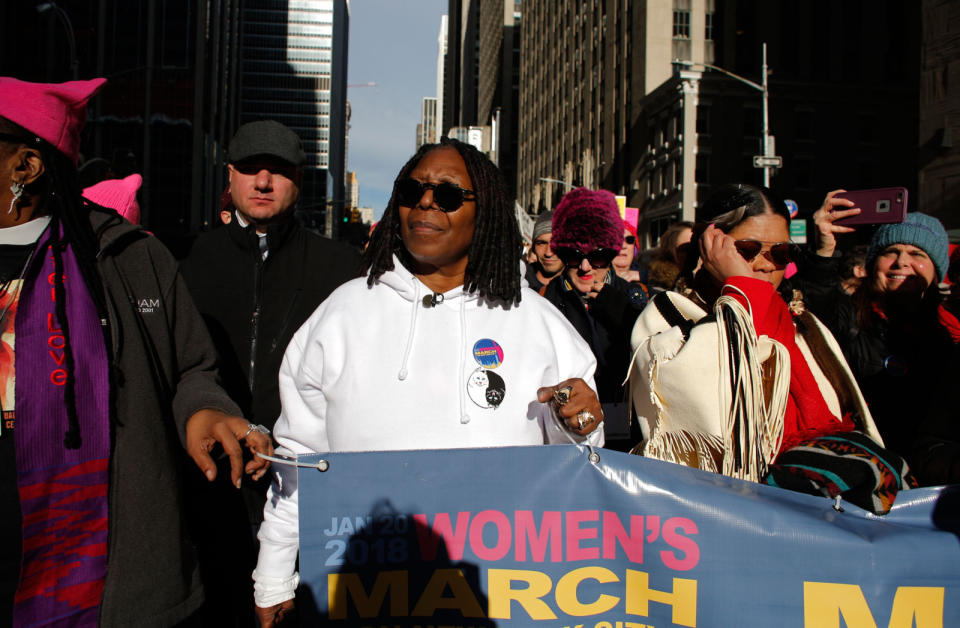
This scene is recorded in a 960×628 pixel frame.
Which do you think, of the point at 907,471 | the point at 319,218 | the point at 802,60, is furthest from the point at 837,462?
the point at 319,218

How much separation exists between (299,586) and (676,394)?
50.6 inches

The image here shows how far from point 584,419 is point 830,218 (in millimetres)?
1949

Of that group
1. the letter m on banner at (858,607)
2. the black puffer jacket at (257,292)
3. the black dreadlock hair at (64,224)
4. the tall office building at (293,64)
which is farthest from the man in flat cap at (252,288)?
the tall office building at (293,64)

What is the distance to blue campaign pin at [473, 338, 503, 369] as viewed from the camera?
215 centimetres

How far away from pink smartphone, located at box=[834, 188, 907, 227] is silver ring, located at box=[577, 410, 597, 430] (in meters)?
1.91

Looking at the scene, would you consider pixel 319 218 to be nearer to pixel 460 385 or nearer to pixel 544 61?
pixel 544 61

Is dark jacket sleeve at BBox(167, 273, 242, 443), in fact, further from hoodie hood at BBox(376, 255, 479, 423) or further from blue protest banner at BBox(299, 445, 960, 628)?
hoodie hood at BBox(376, 255, 479, 423)

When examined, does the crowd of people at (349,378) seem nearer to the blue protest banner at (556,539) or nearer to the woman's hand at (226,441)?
the woman's hand at (226,441)

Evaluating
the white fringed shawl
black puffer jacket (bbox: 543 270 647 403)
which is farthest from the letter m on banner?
black puffer jacket (bbox: 543 270 647 403)

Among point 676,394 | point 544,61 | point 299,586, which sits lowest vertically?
point 299,586

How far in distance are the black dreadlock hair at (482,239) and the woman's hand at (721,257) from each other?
0.72 meters

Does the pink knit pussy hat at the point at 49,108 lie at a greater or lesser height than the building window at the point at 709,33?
lesser

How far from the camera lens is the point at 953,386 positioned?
233 centimetres

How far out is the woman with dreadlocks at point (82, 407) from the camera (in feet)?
6.24
